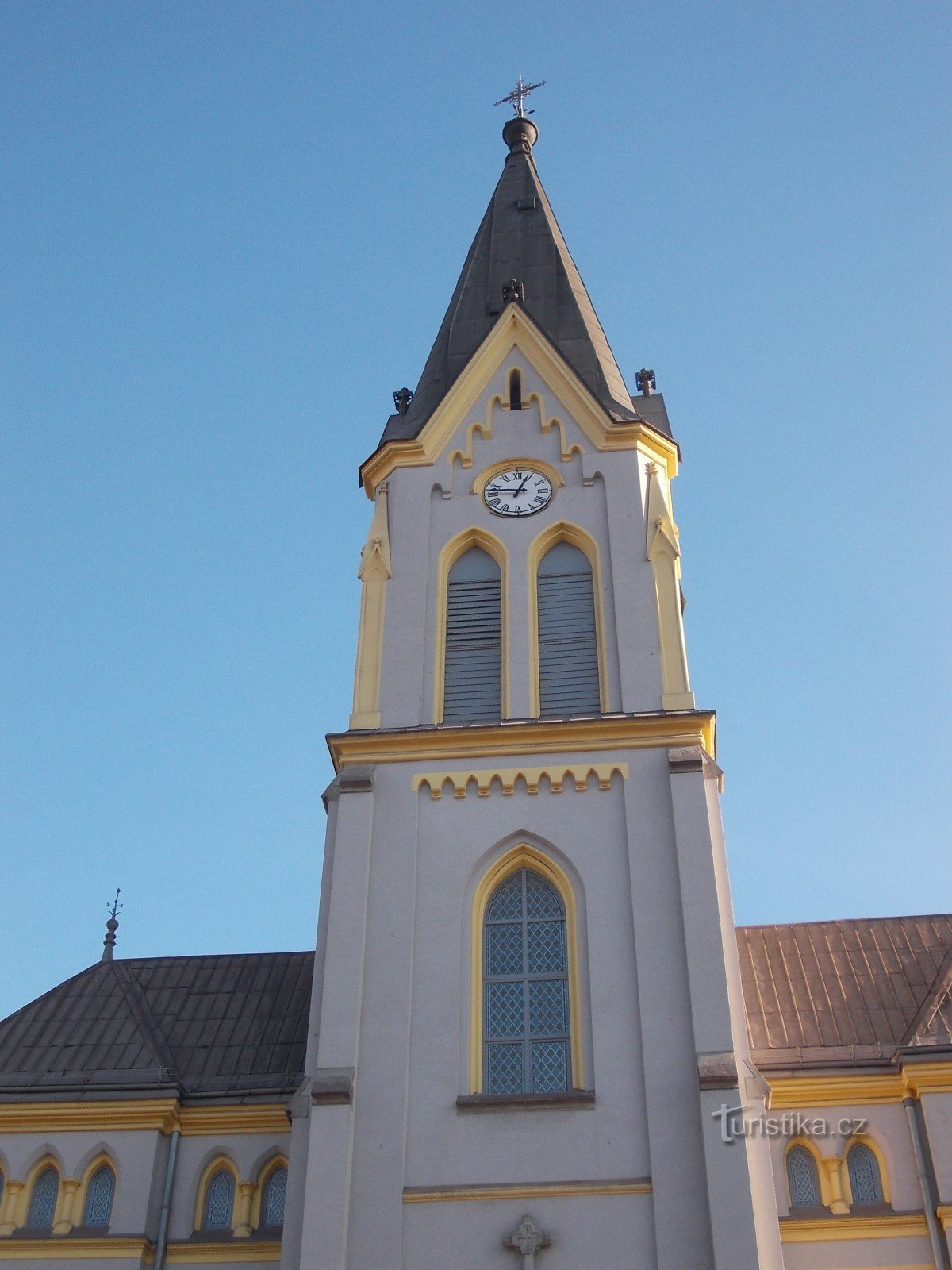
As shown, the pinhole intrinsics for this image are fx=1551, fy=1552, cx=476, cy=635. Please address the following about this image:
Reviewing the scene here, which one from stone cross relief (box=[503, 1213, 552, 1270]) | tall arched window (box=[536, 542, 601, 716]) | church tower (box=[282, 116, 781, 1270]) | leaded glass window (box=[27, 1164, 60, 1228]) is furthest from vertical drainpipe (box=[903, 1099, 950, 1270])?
leaded glass window (box=[27, 1164, 60, 1228])

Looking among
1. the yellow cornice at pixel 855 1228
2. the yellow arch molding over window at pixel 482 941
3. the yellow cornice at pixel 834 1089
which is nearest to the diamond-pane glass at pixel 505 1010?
the yellow arch molding over window at pixel 482 941

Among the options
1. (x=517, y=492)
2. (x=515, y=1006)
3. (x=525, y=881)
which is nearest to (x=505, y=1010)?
(x=515, y=1006)

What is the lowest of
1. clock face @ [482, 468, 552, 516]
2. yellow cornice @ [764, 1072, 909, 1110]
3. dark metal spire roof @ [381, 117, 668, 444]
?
yellow cornice @ [764, 1072, 909, 1110]

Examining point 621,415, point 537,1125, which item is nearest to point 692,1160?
point 537,1125

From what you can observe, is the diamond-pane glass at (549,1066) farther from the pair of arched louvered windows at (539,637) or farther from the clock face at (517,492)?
the clock face at (517,492)

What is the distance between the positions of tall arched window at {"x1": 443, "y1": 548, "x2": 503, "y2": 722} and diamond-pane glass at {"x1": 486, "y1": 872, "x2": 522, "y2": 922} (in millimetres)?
2621

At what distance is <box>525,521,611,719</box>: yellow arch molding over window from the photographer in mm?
21750

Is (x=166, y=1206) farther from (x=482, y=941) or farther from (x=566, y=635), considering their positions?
(x=566, y=635)

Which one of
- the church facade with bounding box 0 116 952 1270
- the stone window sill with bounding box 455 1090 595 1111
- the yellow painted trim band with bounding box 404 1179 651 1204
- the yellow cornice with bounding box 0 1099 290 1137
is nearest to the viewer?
the yellow painted trim band with bounding box 404 1179 651 1204

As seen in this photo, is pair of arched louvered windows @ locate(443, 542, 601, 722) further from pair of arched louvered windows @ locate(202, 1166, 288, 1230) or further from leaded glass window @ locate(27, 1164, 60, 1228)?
leaded glass window @ locate(27, 1164, 60, 1228)

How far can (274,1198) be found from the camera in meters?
20.3

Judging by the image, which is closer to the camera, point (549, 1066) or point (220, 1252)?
point (549, 1066)

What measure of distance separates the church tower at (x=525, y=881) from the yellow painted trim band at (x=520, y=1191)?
24 millimetres

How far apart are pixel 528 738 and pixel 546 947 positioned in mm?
2904
